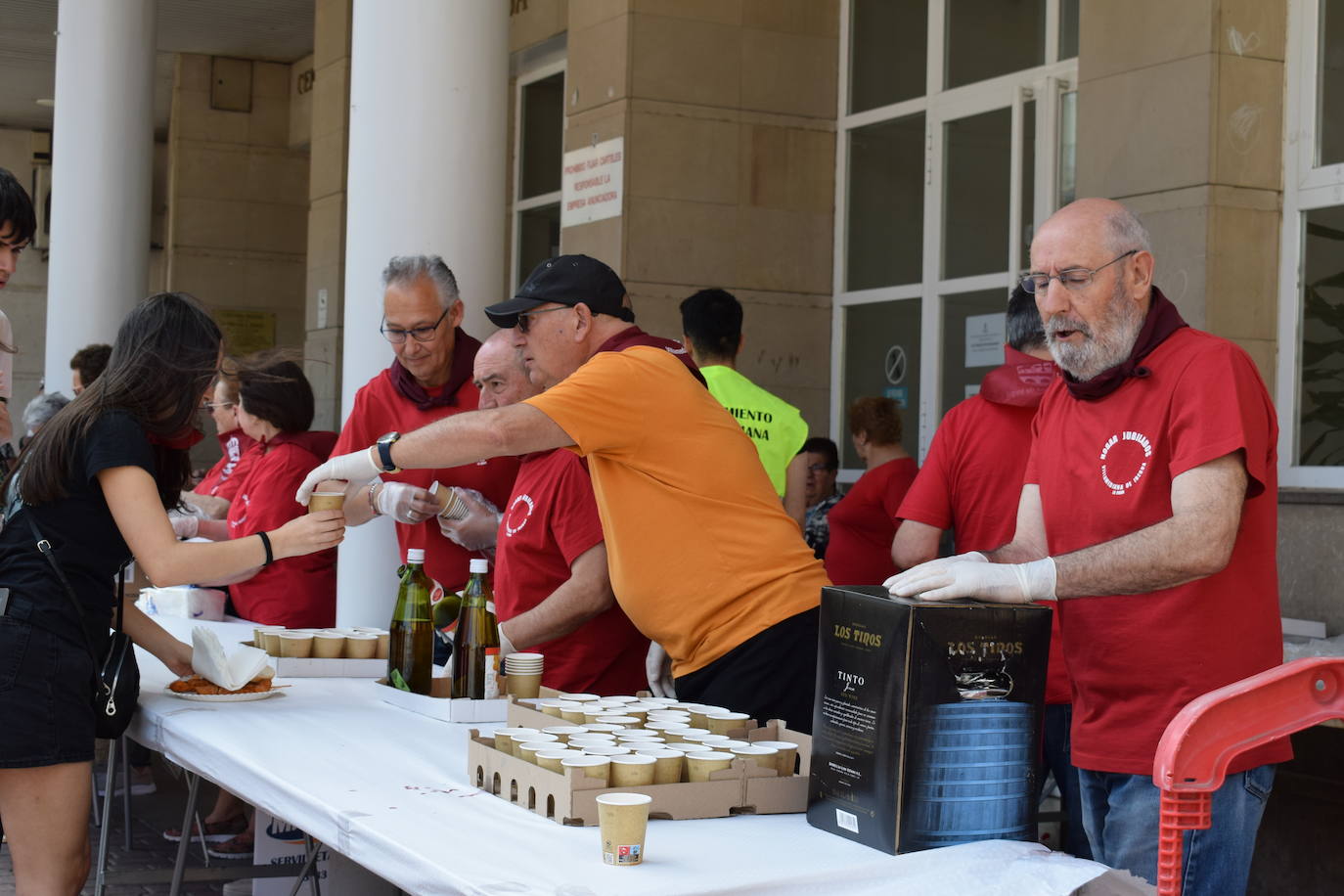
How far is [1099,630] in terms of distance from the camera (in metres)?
2.35

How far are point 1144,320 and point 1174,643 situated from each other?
0.53 m

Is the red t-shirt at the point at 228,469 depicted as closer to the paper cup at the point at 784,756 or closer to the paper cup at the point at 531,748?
the paper cup at the point at 531,748

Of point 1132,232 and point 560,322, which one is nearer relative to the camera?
point 1132,232

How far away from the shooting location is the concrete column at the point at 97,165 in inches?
394

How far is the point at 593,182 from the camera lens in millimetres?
6773

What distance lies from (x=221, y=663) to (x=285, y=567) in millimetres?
1562

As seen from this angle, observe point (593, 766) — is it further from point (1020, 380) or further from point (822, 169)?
point (822, 169)

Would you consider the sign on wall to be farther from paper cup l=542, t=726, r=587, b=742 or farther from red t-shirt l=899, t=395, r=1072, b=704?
paper cup l=542, t=726, r=587, b=742

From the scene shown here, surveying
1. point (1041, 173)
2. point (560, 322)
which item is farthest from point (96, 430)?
point (1041, 173)

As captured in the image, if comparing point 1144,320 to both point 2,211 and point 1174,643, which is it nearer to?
point 1174,643

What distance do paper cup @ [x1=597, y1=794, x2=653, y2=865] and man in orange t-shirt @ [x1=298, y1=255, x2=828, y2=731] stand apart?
0.90 metres

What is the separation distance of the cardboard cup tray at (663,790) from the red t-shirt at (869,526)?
11.0 ft

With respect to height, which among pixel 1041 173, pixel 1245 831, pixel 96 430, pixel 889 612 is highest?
pixel 1041 173

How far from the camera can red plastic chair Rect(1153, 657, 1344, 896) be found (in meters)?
1.46
